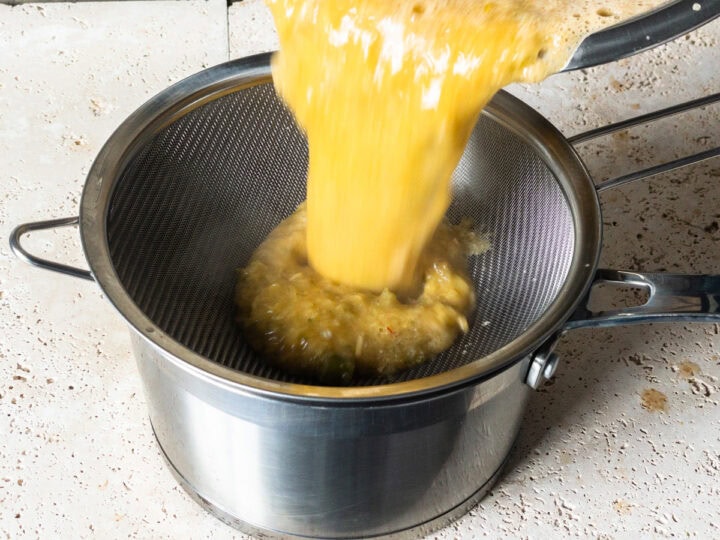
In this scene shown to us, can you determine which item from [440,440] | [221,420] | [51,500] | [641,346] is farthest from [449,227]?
[51,500]

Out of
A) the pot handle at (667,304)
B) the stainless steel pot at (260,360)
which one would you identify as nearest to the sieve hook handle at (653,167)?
the stainless steel pot at (260,360)

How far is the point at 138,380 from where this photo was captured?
147 centimetres

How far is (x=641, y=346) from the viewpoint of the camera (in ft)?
4.99

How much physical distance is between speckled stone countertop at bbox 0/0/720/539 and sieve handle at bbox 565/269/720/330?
0.34m

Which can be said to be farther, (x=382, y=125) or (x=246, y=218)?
(x=246, y=218)

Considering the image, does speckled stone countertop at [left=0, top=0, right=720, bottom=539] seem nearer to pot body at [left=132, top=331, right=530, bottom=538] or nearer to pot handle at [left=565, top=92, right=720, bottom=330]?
pot body at [left=132, top=331, right=530, bottom=538]

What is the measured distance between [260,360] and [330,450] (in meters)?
0.30

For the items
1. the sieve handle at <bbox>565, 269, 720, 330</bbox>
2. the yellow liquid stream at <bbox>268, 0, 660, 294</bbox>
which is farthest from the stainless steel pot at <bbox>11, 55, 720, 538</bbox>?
the yellow liquid stream at <bbox>268, 0, 660, 294</bbox>

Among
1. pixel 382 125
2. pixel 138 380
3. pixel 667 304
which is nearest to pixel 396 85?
pixel 382 125

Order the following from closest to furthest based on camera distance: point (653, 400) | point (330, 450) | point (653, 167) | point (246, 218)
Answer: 1. point (330, 450)
2. point (653, 167)
3. point (653, 400)
4. point (246, 218)

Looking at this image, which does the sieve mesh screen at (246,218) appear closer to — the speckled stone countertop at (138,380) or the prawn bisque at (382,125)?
the prawn bisque at (382,125)

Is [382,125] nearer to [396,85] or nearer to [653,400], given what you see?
[396,85]

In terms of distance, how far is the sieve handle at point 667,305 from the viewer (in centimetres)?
111

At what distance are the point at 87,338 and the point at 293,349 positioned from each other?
15.1 inches
